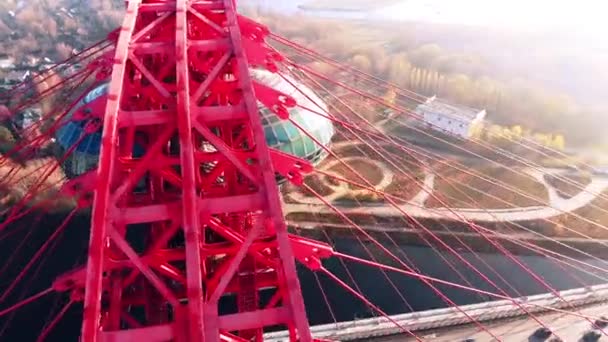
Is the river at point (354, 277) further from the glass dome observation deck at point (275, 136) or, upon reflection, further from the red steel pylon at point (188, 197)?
the red steel pylon at point (188, 197)

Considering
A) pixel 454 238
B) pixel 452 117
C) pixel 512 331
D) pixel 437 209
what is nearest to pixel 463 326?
pixel 512 331

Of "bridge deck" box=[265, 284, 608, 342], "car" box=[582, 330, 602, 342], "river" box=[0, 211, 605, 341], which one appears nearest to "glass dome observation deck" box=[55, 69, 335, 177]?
"river" box=[0, 211, 605, 341]

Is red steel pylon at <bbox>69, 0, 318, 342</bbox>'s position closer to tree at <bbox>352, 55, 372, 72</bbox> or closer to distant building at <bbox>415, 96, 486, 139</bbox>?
distant building at <bbox>415, 96, 486, 139</bbox>

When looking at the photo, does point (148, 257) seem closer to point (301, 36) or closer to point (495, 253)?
point (495, 253)

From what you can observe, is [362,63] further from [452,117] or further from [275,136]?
[275,136]

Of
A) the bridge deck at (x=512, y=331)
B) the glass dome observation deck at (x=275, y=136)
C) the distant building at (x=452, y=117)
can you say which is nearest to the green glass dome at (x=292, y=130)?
the glass dome observation deck at (x=275, y=136)
